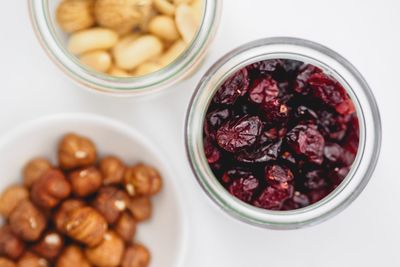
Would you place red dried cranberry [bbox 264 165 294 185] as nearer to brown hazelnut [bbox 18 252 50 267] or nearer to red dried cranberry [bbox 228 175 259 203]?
red dried cranberry [bbox 228 175 259 203]

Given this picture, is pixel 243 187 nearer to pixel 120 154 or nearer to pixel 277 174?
pixel 277 174

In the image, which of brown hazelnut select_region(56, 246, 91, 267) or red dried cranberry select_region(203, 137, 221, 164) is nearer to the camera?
red dried cranberry select_region(203, 137, 221, 164)

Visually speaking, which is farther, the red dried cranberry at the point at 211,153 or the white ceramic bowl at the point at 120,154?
the white ceramic bowl at the point at 120,154

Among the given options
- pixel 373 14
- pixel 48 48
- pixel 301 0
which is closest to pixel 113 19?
pixel 48 48

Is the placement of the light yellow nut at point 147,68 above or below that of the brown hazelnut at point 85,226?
above

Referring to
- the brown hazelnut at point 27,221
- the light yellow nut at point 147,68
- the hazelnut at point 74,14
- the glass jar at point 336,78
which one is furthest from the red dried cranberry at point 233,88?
the brown hazelnut at point 27,221

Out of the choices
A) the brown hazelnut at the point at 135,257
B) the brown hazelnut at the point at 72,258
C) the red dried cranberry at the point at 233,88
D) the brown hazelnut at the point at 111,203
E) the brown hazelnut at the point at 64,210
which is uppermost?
the red dried cranberry at the point at 233,88

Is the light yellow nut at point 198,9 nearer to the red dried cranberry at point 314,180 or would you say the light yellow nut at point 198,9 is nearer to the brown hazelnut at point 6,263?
the red dried cranberry at point 314,180

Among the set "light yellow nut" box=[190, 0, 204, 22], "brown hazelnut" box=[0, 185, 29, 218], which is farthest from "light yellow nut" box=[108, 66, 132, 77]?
"brown hazelnut" box=[0, 185, 29, 218]
